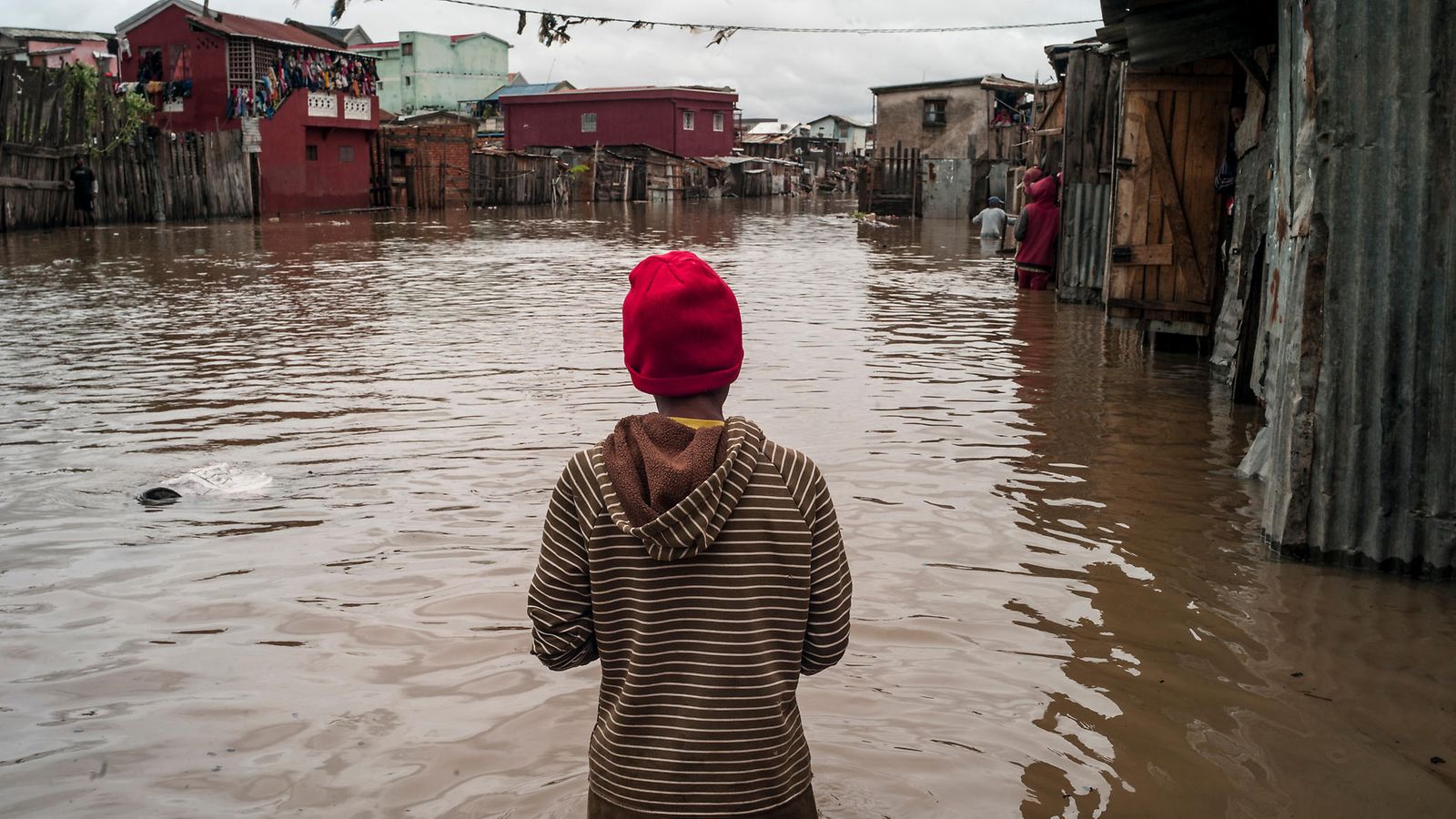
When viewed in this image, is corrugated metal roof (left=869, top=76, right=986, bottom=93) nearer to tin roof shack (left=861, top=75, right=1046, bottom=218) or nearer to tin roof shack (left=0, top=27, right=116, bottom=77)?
tin roof shack (left=861, top=75, right=1046, bottom=218)

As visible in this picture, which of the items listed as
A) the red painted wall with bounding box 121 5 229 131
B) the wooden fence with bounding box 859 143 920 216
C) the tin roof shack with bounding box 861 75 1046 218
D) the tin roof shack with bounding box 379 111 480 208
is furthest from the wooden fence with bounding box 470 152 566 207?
the wooden fence with bounding box 859 143 920 216

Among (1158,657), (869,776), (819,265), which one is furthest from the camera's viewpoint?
(819,265)

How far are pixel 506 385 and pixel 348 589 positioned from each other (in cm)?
422

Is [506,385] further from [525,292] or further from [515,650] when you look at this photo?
[525,292]

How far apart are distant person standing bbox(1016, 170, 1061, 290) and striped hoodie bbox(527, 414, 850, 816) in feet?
43.6

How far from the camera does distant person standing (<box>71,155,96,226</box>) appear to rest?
26.3m

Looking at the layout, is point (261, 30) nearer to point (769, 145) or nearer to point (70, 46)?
point (70, 46)

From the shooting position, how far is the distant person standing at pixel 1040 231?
581 inches

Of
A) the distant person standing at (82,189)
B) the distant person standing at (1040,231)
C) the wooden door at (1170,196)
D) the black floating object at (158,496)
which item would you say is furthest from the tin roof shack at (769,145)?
the black floating object at (158,496)

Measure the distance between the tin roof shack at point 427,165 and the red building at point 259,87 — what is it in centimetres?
346

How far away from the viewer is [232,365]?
9641 millimetres

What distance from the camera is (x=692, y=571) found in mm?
2113

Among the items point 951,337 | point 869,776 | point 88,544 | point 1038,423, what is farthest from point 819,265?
point 869,776

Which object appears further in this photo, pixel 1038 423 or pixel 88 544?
pixel 1038 423
